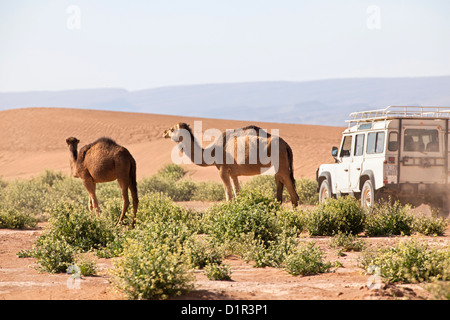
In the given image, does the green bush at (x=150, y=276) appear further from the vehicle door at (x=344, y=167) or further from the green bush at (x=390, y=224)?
the vehicle door at (x=344, y=167)

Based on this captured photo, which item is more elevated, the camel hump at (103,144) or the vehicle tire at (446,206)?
the camel hump at (103,144)

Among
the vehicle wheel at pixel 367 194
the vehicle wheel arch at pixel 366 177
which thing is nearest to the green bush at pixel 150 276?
the vehicle wheel at pixel 367 194

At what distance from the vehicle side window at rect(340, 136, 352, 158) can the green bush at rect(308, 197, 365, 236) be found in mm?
4455

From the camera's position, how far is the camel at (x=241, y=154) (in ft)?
50.2

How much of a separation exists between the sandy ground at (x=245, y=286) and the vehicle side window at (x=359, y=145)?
667 centimetres

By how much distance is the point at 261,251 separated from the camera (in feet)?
31.2

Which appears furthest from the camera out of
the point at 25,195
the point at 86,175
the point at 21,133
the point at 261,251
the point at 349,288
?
the point at 21,133

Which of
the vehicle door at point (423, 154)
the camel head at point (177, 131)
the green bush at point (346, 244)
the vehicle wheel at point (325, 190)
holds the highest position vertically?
the camel head at point (177, 131)

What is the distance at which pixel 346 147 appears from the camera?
17.8 metres

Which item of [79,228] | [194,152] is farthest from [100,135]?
[79,228]

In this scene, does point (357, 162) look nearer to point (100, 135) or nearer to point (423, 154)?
point (423, 154)
